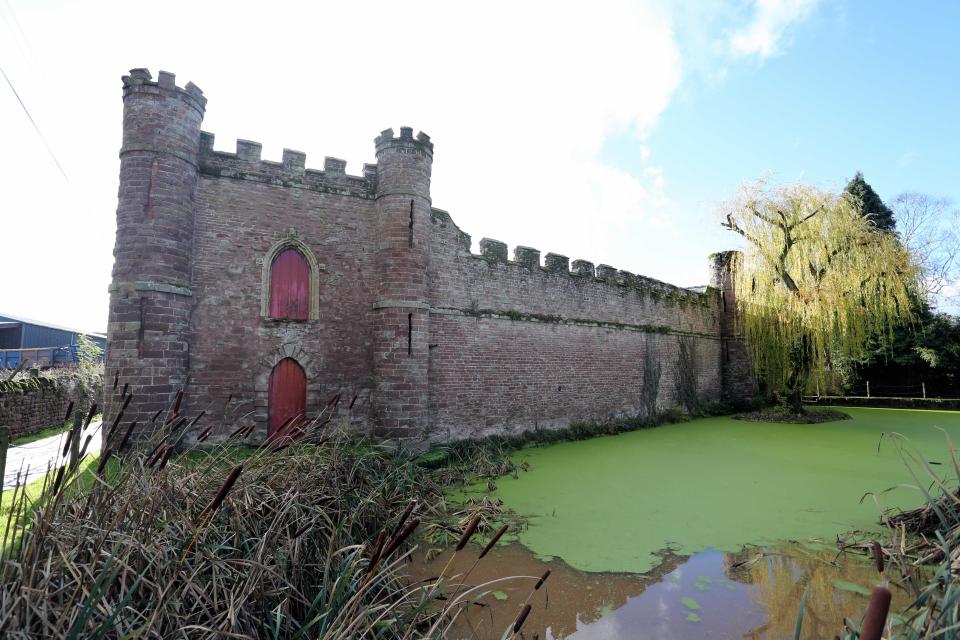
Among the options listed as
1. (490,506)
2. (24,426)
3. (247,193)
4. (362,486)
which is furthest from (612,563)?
(24,426)

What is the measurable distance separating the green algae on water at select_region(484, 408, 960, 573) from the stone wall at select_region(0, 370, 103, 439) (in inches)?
381

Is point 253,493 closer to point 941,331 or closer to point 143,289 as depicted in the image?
point 143,289

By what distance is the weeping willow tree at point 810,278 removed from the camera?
1305cm

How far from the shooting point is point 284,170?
8.36 m

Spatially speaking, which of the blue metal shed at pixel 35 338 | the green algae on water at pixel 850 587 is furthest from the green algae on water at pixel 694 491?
the blue metal shed at pixel 35 338

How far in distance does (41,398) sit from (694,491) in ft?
49.2

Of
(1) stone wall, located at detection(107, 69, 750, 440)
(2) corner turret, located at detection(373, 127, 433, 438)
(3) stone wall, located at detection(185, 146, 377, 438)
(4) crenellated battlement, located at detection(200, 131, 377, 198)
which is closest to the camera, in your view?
(1) stone wall, located at detection(107, 69, 750, 440)

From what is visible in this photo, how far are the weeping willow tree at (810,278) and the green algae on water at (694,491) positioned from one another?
9.91 ft

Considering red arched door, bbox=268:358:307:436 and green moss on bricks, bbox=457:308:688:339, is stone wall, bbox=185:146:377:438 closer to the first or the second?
red arched door, bbox=268:358:307:436

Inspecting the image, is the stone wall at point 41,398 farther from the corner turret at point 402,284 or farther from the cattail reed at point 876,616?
the cattail reed at point 876,616

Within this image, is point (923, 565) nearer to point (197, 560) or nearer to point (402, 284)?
point (197, 560)

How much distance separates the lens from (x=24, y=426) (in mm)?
10656

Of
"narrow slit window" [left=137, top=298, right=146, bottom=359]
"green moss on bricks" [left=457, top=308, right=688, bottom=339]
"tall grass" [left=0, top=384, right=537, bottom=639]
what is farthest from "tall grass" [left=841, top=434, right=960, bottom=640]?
"narrow slit window" [left=137, top=298, right=146, bottom=359]

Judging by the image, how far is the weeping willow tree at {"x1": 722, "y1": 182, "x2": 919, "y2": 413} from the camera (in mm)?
13047
